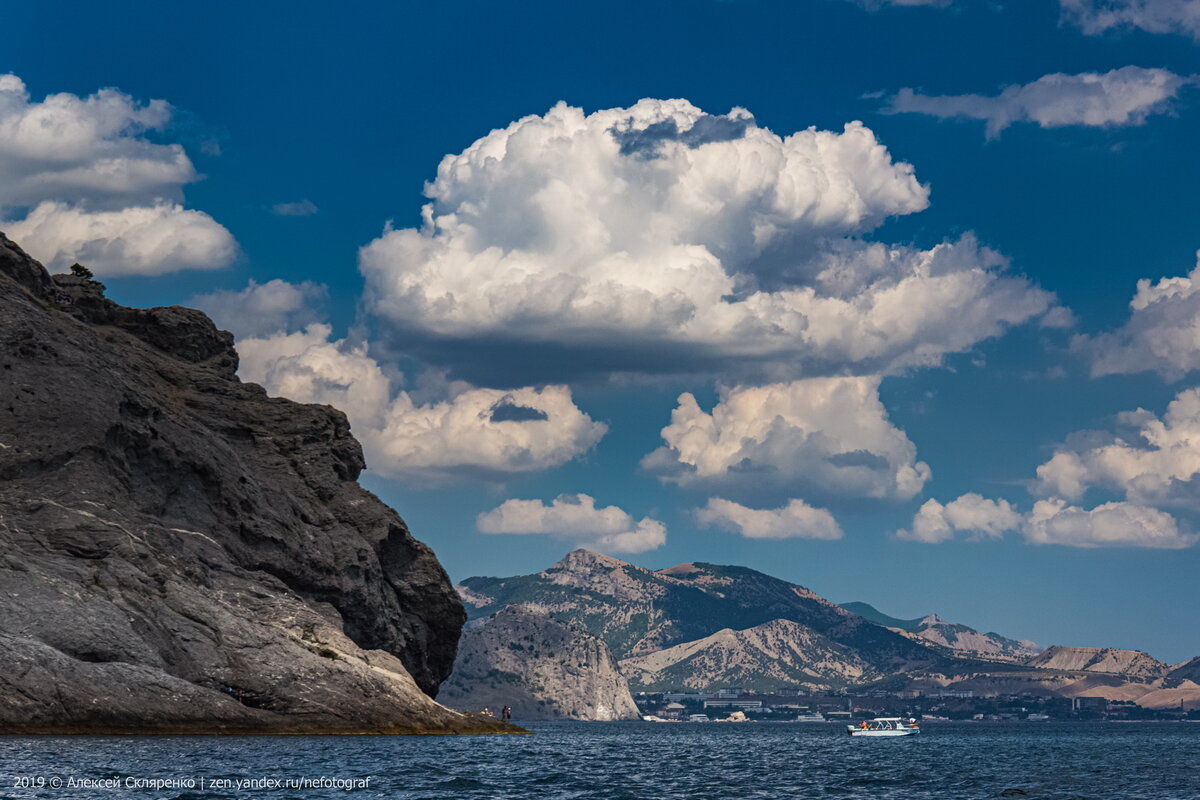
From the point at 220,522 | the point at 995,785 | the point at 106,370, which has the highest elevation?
the point at 106,370

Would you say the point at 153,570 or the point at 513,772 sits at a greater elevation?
the point at 153,570

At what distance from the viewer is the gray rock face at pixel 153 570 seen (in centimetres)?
13225

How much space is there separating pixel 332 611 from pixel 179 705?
46529 millimetres

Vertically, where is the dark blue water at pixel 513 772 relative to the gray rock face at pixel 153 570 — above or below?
below

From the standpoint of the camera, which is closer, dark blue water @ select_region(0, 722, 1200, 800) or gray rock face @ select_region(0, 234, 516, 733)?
dark blue water @ select_region(0, 722, 1200, 800)

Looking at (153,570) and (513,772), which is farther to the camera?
(153,570)

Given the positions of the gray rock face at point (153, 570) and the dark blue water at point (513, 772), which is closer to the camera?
the dark blue water at point (513, 772)

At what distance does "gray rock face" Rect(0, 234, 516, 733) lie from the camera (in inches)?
5207

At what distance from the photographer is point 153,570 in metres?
153

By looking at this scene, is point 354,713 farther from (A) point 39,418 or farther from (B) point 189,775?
(B) point 189,775

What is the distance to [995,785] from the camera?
113062 millimetres

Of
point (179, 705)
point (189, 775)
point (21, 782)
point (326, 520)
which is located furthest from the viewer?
point (326, 520)

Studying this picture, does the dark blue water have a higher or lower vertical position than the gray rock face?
lower

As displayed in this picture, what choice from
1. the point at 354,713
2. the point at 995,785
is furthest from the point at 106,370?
the point at 995,785
